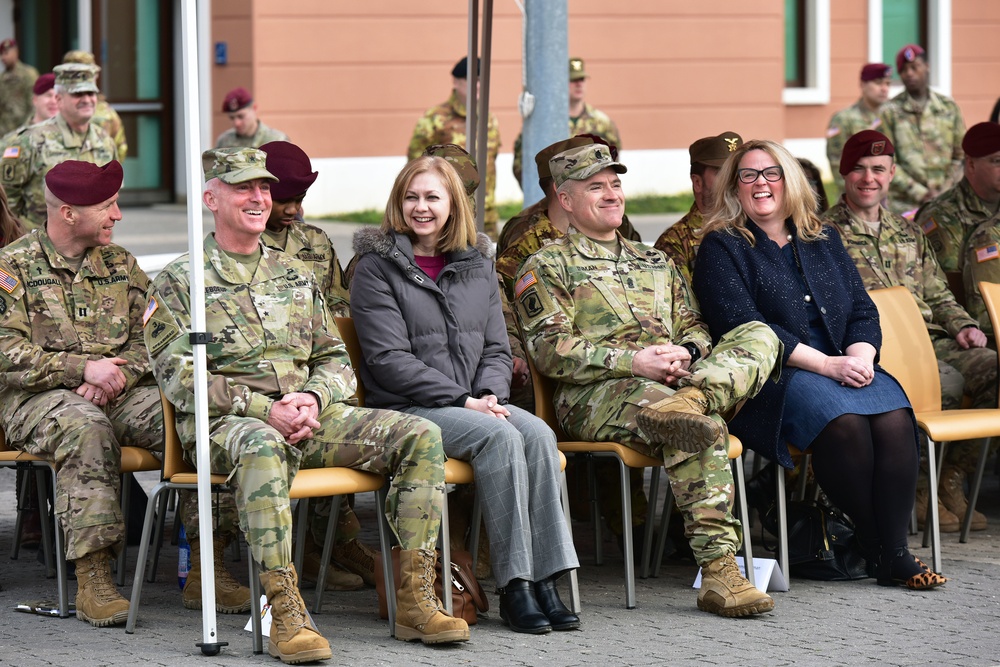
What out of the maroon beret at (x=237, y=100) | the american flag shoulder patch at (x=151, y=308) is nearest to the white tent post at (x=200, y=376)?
the american flag shoulder patch at (x=151, y=308)

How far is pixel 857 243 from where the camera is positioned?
676 centimetres

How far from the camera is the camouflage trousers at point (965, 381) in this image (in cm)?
653

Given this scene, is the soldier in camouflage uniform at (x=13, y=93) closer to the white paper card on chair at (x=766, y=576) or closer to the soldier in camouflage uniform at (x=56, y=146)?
the soldier in camouflage uniform at (x=56, y=146)

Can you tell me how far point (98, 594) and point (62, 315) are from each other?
994mm

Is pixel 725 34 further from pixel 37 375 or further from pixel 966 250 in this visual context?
pixel 37 375

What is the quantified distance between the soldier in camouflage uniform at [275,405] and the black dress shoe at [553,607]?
0.38m

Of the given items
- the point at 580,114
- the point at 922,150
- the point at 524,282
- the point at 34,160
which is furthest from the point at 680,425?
the point at 922,150

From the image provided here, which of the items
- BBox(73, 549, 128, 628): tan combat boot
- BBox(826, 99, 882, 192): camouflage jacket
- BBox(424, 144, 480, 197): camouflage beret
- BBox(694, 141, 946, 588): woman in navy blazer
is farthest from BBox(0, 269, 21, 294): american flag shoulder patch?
BBox(826, 99, 882, 192): camouflage jacket

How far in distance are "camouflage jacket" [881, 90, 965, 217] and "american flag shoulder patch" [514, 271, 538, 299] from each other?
6537 millimetres

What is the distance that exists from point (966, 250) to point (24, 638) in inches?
170

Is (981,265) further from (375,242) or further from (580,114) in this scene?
(580,114)

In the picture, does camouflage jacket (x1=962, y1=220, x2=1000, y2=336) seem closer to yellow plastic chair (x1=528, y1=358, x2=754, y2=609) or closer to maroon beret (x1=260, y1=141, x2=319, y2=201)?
yellow plastic chair (x1=528, y1=358, x2=754, y2=609)

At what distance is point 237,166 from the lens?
5.12 m

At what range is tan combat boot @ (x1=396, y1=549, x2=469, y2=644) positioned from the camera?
15.6 ft
